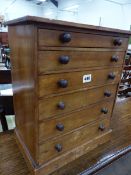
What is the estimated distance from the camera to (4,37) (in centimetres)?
512

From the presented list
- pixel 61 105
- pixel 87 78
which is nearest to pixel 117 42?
pixel 87 78

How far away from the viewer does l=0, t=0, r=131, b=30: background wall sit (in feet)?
21.9

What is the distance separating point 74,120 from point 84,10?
8714 mm

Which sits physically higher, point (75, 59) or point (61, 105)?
point (75, 59)

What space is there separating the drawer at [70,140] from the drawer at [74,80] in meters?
0.35

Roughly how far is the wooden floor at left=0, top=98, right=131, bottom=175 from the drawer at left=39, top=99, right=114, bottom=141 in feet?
0.99

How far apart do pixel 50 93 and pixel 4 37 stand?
5.04m

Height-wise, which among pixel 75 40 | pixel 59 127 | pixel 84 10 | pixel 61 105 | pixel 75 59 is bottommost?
pixel 59 127

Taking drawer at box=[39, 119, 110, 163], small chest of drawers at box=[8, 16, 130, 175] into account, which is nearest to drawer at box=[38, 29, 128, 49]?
small chest of drawers at box=[8, 16, 130, 175]

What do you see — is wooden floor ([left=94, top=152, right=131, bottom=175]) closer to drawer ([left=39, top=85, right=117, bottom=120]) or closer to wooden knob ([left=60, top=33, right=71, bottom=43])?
drawer ([left=39, top=85, right=117, bottom=120])

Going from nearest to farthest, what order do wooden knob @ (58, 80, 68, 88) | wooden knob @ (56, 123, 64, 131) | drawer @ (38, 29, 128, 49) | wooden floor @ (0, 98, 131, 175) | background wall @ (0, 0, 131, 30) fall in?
drawer @ (38, 29, 128, 49) < wooden knob @ (58, 80, 68, 88) < wooden knob @ (56, 123, 64, 131) < wooden floor @ (0, 98, 131, 175) < background wall @ (0, 0, 131, 30)

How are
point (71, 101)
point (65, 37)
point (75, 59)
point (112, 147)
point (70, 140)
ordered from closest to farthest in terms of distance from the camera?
1. point (65, 37)
2. point (75, 59)
3. point (71, 101)
4. point (70, 140)
5. point (112, 147)

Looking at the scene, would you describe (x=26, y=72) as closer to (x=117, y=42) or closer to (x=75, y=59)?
(x=75, y=59)

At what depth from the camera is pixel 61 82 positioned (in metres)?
0.82
